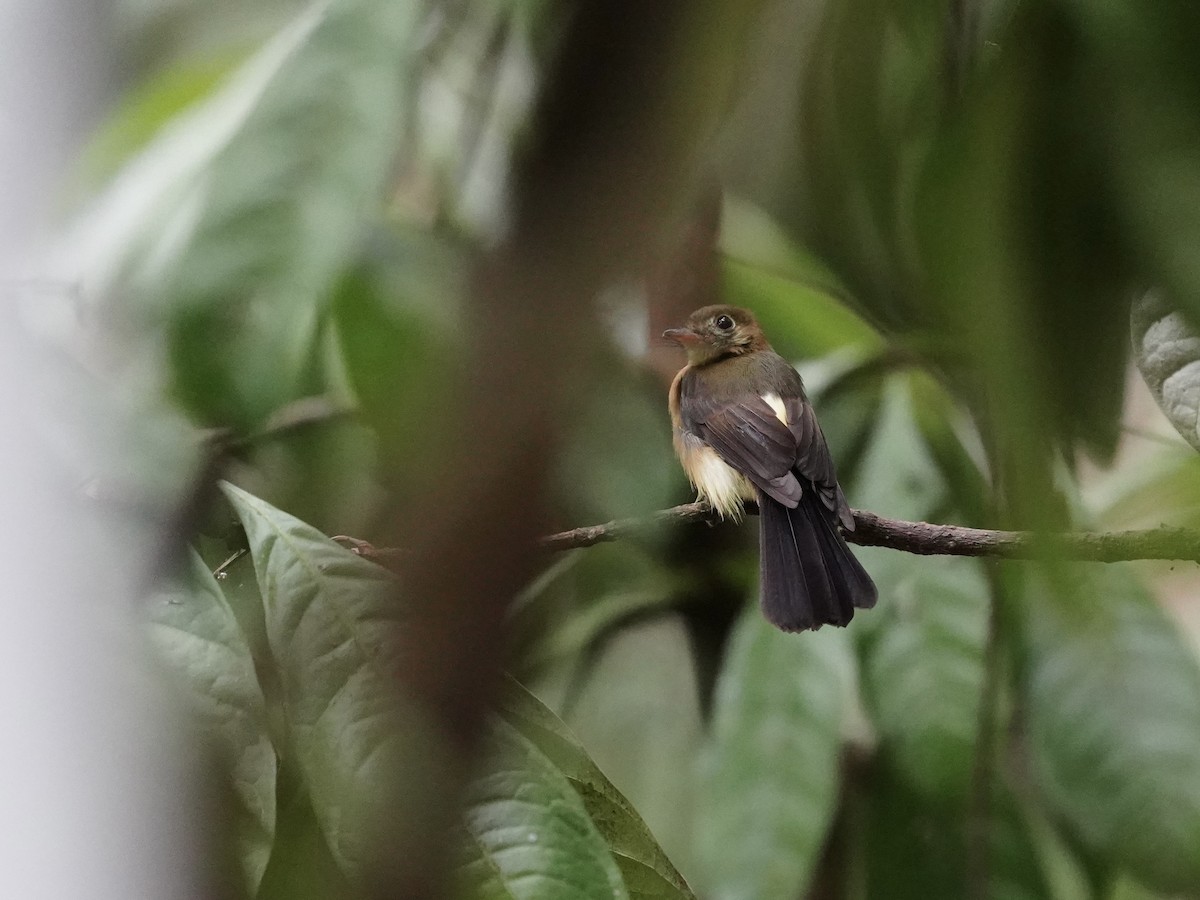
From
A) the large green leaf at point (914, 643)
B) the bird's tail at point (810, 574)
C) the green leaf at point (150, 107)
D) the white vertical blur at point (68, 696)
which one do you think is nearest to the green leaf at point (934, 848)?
the large green leaf at point (914, 643)

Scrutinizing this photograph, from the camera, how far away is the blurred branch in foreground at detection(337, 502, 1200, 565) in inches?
14.0

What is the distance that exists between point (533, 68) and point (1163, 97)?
7.0 inches

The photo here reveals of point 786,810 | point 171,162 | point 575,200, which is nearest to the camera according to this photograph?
point 575,200

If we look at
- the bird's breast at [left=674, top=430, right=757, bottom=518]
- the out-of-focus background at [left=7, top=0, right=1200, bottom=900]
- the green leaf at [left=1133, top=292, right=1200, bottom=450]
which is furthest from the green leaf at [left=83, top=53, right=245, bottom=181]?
the green leaf at [left=1133, top=292, right=1200, bottom=450]

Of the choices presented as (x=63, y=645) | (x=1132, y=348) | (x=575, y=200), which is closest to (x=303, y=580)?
(x=63, y=645)

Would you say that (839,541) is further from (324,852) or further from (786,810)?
(324,852)

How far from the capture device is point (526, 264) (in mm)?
283

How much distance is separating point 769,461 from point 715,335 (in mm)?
78

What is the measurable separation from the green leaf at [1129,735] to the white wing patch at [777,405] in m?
0.15

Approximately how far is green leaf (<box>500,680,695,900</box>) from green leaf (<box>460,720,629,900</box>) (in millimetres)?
29

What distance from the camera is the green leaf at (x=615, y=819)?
0.43 meters

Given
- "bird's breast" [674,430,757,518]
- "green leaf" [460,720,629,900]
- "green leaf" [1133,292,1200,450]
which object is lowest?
"green leaf" [460,720,629,900]

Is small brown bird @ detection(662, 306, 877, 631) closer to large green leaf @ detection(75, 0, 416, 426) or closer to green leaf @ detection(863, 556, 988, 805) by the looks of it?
green leaf @ detection(863, 556, 988, 805)

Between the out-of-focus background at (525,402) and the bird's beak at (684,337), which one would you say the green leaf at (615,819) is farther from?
the bird's beak at (684,337)
